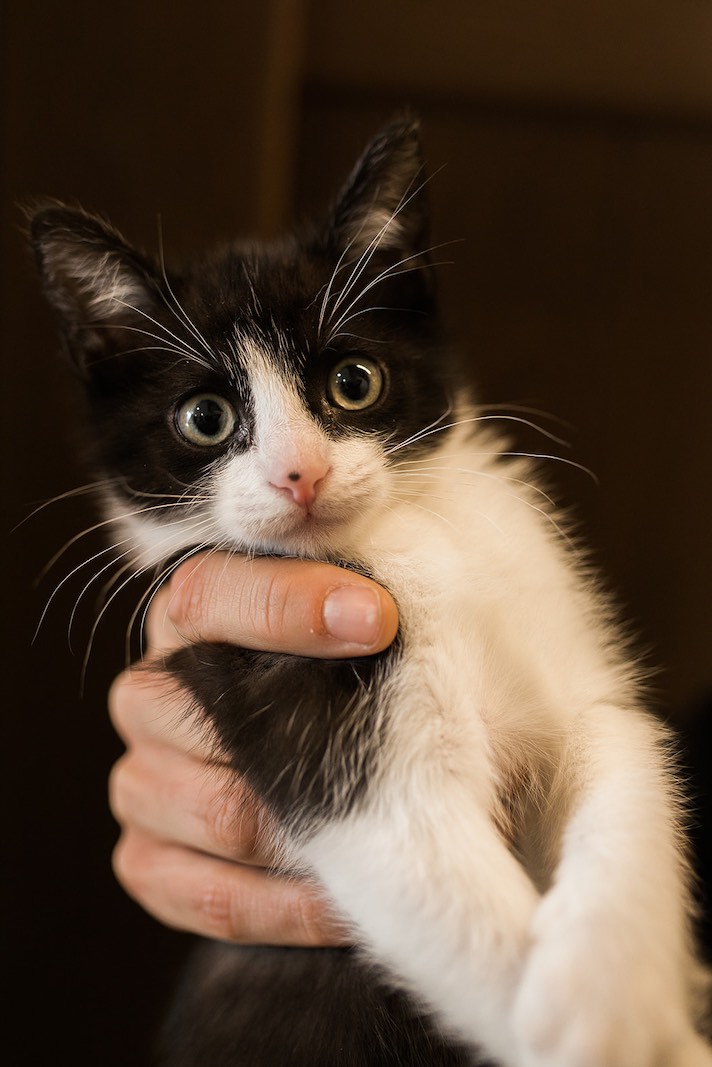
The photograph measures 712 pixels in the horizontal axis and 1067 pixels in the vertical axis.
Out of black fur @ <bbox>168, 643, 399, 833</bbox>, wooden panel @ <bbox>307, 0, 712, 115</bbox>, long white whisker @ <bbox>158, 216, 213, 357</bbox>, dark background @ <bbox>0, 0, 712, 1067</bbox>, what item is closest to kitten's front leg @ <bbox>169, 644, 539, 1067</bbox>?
black fur @ <bbox>168, 643, 399, 833</bbox>

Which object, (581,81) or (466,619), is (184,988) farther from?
(581,81)

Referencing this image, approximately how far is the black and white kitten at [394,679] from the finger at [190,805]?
126 mm

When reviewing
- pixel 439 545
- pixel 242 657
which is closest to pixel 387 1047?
pixel 242 657

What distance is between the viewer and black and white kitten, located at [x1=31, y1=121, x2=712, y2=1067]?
66cm

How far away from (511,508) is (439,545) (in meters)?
0.16

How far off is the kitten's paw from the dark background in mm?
1047

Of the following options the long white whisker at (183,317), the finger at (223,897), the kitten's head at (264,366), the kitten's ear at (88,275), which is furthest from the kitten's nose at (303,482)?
the finger at (223,897)

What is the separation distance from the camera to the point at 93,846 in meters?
1.75

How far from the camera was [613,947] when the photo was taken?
0.62 meters

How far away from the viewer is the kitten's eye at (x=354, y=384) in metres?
0.94

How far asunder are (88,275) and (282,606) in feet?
1.74

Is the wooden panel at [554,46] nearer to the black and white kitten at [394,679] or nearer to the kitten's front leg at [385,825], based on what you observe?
the black and white kitten at [394,679]

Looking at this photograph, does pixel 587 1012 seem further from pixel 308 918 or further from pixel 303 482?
pixel 303 482

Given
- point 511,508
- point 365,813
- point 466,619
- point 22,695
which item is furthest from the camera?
point 22,695
